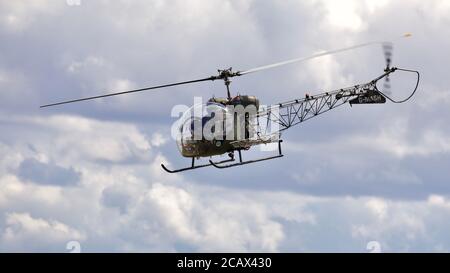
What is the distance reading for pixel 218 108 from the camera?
117000 mm

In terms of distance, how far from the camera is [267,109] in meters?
120

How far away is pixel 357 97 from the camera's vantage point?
12188cm
